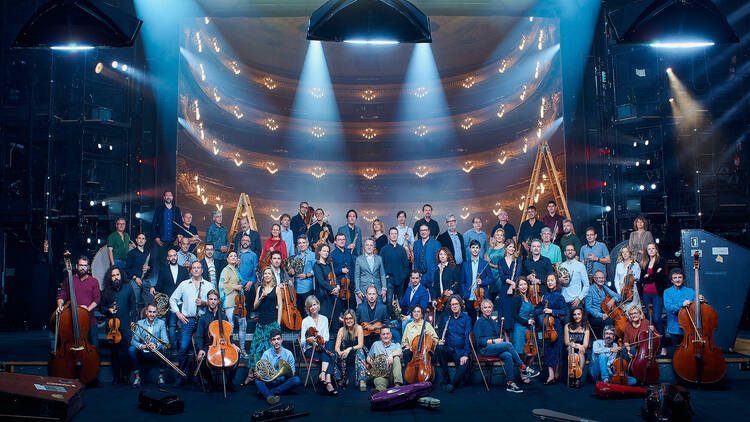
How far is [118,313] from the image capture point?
8172 mm

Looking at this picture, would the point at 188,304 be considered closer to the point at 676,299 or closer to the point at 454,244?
the point at 454,244

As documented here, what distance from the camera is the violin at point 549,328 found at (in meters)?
7.85

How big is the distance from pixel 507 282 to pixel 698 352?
2.54m

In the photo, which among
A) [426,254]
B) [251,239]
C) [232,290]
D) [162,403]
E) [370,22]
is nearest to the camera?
[162,403]

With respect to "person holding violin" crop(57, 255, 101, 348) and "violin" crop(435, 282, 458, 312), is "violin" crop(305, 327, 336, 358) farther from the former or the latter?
"person holding violin" crop(57, 255, 101, 348)

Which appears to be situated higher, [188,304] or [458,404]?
[188,304]

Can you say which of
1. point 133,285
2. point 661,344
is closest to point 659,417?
point 661,344

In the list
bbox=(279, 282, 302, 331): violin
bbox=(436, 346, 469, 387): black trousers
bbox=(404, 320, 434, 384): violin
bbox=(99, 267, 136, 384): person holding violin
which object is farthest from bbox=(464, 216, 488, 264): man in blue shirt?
bbox=(99, 267, 136, 384): person holding violin

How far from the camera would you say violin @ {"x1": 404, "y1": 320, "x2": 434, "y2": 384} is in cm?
731

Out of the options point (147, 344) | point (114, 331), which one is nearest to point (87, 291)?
point (114, 331)

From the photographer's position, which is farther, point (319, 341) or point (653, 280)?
point (653, 280)

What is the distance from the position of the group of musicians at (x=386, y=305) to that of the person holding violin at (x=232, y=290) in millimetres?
Answer: 18

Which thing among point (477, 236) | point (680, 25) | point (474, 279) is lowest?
point (474, 279)

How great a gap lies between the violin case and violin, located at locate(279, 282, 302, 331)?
1.97 metres
